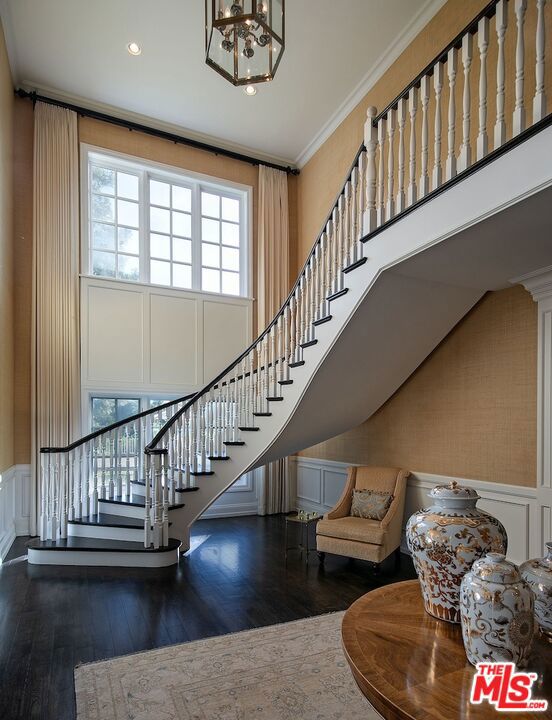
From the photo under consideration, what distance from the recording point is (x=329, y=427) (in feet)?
18.0

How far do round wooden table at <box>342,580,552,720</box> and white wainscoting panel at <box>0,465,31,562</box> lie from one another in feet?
15.7

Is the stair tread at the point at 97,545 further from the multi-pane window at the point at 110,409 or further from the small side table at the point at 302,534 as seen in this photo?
the multi-pane window at the point at 110,409

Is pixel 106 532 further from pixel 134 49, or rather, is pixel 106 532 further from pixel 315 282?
pixel 134 49

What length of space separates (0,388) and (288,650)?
12.5 feet

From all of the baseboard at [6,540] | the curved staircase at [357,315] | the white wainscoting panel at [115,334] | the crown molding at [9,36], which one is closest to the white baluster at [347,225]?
the curved staircase at [357,315]

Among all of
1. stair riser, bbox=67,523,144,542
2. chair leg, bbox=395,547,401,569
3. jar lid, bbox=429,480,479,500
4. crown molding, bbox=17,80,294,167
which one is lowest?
chair leg, bbox=395,547,401,569

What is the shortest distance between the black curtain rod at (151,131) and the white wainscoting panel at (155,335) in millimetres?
2230

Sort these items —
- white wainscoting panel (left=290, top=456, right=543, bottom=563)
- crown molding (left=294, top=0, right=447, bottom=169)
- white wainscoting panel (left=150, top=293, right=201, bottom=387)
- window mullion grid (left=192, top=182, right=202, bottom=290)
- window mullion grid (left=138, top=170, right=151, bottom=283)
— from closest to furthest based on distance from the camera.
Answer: white wainscoting panel (left=290, top=456, right=543, bottom=563)
crown molding (left=294, top=0, right=447, bottom=169)
white wainscoting panel (left=150, top=293, right=201, bottom=387)
window mullion grid (left=138, top=170, right=151, bottom=283)
window mullion grid (left=192, top=182, right=202, bottom=290)

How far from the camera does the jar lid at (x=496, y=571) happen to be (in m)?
1.32

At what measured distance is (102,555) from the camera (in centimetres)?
472

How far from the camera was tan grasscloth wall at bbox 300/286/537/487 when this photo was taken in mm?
4051

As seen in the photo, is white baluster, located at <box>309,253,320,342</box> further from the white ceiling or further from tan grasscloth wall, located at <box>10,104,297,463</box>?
tan grasscloth wall, located at <box>10,104,297,463</box>

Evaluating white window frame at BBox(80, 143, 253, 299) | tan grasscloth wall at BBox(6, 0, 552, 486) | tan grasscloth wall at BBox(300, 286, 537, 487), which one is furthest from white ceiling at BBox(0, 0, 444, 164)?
tan grasscloth wall at BBox(300, 286, 537, 487)

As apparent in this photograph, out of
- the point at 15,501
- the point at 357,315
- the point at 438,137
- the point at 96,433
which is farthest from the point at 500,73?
the point at 15,501
